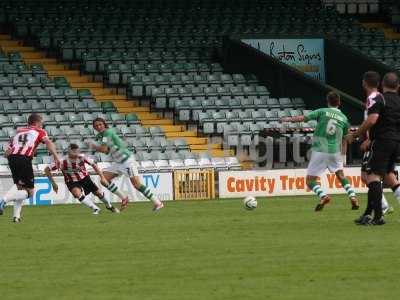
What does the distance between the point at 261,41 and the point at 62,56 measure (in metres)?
6.80

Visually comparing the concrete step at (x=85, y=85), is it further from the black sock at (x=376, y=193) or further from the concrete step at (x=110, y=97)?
the black sock at (x=376, y=193)

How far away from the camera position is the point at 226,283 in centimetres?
988

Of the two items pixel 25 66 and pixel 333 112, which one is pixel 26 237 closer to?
pixel 333 112

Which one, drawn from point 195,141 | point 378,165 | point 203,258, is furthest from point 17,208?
point 195,141

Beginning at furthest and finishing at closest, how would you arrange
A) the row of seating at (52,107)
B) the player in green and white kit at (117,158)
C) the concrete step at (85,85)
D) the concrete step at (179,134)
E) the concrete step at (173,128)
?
the concrete step at (85,85) → the concrete step at (173,128) → the concrete step at (179,134) → the row of seating at (52,107) → the player in green and white kit at (117,158)

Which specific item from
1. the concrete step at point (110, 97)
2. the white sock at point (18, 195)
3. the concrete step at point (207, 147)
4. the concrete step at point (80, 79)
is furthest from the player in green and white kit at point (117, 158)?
the concrete step at point (80, 79)

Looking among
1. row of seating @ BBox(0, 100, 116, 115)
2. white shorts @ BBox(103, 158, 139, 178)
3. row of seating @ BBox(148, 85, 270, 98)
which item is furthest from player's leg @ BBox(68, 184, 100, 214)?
row of seating @ BBox(148, 85, 270, 98)

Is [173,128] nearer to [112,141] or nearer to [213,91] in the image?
[213,91]

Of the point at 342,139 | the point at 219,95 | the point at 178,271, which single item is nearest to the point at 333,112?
the point at 342,139

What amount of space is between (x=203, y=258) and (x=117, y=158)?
36.4ft

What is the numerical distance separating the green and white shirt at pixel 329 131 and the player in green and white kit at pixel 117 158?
151 inches

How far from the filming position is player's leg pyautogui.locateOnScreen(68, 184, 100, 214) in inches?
862

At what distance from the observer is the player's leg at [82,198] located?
Answer: 2190 cm

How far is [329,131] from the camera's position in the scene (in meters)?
19.8
